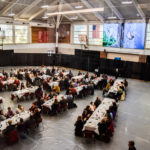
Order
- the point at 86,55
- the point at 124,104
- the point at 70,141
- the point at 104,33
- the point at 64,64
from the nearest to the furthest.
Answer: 1. the point at 70,141
2. the point at 124,104
3. the point at 104,33
4. the point at 86,55
5. the point at 64,64

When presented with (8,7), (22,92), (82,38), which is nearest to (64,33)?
(82,38)

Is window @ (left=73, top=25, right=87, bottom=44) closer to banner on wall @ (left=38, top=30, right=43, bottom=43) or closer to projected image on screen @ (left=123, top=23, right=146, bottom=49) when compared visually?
banner on wall @ (left=38, top=30, right=43, bottom=43)

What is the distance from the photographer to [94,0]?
17.4 meters

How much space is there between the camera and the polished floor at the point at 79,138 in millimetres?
7238

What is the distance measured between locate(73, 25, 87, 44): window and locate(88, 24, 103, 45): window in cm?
85

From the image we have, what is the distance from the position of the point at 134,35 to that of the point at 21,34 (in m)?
14.1

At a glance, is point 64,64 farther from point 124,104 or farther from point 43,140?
point 43,140

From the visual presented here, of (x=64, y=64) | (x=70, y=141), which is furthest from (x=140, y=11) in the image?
(x=70, y=141)

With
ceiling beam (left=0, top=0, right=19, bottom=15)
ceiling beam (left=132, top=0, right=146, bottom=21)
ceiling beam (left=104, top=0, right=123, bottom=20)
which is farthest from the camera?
ceiling beam (left=0, top=0, right=19, bottom=15)

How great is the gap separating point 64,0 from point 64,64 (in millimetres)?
8876

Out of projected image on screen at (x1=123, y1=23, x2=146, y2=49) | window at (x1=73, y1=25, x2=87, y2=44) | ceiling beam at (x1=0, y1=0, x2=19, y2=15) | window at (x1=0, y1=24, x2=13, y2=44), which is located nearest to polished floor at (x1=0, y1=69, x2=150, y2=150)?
projected image on screen at (x1=123, y1=23, x2=146, y2=49)

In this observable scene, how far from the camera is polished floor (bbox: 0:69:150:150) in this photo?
7.24m

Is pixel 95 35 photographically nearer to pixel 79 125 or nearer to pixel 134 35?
pixel 134 35

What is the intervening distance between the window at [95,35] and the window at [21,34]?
8.55 metres
